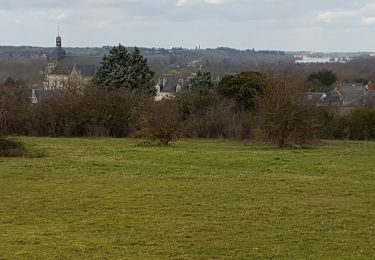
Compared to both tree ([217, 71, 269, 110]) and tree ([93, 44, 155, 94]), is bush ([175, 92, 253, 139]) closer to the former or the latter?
tree ([217, 71, 269, 110])

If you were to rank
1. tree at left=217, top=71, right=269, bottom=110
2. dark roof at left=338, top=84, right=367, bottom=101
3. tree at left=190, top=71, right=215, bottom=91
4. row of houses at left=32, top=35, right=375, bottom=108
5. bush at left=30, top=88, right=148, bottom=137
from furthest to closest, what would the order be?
row of houses at left=32, top=35, right=375, bottom=108
dark roof at left=338, top=84, right=367, bottom=101
tree at left=190, top=71, right=215, bottom=91
tree at left=217, top=71, right=269, bottom=110
bush at left=30, top=88, right=148, bottom=137

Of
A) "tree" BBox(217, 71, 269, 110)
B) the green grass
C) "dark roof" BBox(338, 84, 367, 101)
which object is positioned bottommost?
"dark roof" BBox(338, 84, 367, 101)

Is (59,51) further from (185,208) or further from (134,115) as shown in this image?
(185,208)

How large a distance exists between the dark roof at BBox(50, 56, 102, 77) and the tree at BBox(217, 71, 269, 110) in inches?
2480

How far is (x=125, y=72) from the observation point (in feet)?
167

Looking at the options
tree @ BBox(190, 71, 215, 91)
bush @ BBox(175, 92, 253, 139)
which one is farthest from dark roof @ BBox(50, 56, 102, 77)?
bush @ BBox(175, 92, 253, 139)

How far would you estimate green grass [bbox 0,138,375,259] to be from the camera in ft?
31.8

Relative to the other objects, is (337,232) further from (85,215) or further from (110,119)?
(110,119)

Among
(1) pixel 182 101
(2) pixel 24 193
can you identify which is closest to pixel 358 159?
(2) pixel 24 193

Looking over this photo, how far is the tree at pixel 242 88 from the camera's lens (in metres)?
43.3

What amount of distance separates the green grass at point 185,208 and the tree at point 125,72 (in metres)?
27.0

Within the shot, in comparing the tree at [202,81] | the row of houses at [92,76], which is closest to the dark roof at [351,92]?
the row of houses at [92,76]

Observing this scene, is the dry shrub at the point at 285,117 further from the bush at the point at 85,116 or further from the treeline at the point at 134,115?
the bush at the point at 85,116

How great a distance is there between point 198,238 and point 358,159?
16.0m
